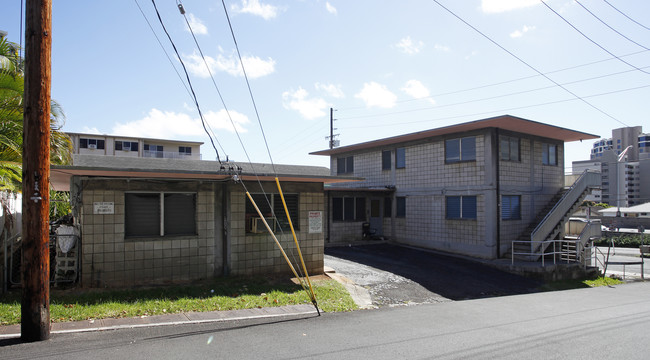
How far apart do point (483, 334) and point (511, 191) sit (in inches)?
469

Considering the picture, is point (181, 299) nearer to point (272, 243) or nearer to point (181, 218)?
point (181, 218)

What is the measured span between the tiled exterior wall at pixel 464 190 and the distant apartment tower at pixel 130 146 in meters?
29.2

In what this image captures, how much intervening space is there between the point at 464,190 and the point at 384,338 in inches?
485

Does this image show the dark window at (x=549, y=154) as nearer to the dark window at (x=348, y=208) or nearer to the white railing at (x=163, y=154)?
the dark window at (x=348, y=208)

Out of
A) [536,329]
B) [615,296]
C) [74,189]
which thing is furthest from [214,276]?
[615,296]

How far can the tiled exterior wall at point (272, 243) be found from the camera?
10.7 metres

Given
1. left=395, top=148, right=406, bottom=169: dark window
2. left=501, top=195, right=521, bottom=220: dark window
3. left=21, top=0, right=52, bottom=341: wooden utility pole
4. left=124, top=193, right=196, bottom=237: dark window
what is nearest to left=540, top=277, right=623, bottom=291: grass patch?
left=501, top=195, right=521, bottom=220: dark window

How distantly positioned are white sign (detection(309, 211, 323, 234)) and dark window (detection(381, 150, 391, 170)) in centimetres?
1053

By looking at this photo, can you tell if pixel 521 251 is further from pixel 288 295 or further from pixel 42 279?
pixel 42 279

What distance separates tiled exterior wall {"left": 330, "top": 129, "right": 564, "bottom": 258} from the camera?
16625mm

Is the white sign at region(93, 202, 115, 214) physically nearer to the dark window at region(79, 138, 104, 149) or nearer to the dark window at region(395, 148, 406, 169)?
the dark window at region(395, 148, 406, 169)

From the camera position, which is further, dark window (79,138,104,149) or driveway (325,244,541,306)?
dark window (79,138,104,149)

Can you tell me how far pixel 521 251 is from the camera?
16828mm

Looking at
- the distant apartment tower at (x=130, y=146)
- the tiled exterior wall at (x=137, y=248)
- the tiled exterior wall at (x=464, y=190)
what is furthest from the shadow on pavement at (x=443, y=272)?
the distant apartment tower at (x=130, y=146)
